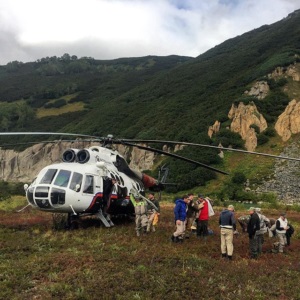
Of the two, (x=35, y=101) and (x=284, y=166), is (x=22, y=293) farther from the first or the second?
(x=35, y=101)

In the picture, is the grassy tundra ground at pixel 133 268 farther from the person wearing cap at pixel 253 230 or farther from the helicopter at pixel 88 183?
the helicopter at pixel 88 183

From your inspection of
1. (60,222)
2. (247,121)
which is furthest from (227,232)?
(247,121)

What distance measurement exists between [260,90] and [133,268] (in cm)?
4903

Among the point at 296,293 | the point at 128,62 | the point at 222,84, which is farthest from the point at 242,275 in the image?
the point at 128,62

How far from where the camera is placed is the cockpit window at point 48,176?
14405mm

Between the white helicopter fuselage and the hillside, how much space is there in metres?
26.5

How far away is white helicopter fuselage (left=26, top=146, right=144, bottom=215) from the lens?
46.5 feet

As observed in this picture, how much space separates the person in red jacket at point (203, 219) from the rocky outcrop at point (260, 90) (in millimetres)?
42237

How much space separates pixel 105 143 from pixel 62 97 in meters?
98.9

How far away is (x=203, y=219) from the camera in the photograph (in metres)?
14.7

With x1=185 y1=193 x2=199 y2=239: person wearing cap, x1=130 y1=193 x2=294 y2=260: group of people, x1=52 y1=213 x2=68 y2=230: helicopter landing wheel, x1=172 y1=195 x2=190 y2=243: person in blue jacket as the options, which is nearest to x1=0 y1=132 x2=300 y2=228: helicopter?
x1=52 y1=213 x2=68 y2=230: helicopter landing wheel

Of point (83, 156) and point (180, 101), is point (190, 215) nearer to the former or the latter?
point (83, 156)

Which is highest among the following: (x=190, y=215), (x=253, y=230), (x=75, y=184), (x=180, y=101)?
(x=180, y=101)

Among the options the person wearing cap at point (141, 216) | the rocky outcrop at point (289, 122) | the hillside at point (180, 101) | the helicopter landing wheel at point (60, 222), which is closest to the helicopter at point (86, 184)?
the helicopter landing wheel at point (60, 222)
